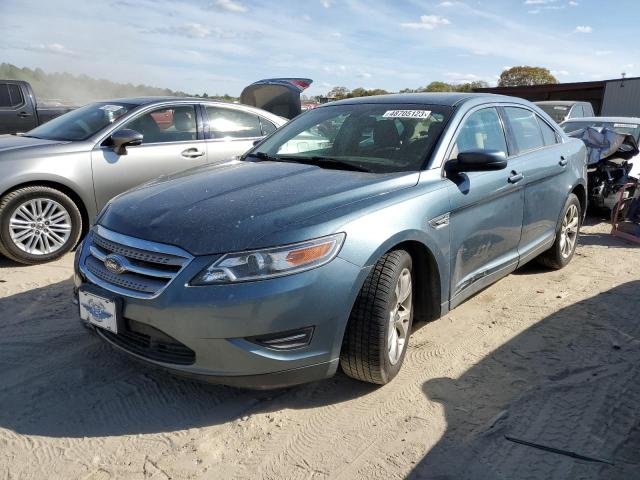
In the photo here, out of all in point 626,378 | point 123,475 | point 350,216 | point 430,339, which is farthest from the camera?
point 430,339

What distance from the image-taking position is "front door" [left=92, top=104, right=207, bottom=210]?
545 centimetres

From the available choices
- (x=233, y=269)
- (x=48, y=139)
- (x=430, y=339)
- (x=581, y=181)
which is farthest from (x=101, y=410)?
(x=581, y=181)

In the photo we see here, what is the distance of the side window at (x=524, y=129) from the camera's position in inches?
170

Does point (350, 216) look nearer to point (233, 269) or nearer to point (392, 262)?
point (392, 262)

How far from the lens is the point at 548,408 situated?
113 inches

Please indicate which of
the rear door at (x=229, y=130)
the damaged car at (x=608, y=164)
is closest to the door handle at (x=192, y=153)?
the rear door at (x=229, y=130)

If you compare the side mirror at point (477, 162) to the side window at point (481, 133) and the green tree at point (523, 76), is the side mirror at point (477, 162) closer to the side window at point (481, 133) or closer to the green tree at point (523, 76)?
the side window at point (481, 133)

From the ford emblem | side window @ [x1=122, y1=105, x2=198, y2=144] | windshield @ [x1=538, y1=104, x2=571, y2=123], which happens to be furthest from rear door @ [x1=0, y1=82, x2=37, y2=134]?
windshield @ [x1=538, y1=104, x2=571, y2=123]

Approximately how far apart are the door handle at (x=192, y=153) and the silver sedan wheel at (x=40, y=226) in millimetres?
1395

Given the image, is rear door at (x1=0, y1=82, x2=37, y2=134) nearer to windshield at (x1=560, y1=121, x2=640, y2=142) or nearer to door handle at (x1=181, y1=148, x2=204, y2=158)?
door handle at (x1=181, y1=148, x2=204, y2=158)

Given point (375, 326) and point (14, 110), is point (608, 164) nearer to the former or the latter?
point (375, 326)

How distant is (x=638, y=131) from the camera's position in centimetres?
858

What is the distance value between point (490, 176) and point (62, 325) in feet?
10.1

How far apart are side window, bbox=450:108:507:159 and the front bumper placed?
148 cm
